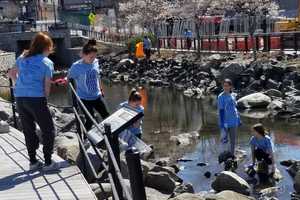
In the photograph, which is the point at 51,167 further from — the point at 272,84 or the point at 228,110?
the point at 272,84

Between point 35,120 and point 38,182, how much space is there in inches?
33.2

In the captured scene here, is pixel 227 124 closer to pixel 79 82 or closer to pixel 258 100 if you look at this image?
pixel 79 82

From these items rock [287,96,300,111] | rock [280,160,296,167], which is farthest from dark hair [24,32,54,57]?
rock [287,96,300,111]

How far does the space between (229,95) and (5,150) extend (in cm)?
515

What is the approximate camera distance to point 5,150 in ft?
34.0

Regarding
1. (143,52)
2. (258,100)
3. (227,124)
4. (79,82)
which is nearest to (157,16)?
(143,52)

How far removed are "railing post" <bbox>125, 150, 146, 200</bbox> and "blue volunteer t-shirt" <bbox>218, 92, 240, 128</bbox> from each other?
904cm

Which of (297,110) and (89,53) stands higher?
(89,53)

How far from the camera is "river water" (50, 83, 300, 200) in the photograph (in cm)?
1397

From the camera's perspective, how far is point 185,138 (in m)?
18.8

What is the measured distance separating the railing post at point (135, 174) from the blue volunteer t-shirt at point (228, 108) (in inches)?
356

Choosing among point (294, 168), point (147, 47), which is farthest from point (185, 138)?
point (147, 47)

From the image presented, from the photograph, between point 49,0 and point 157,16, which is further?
point 49,0

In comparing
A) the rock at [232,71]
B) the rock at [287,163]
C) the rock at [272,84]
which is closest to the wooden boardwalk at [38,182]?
the rock at [287,163]
